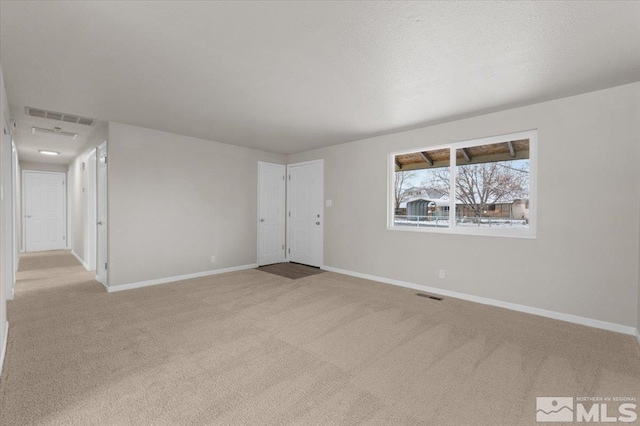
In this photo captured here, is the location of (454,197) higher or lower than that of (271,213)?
higher

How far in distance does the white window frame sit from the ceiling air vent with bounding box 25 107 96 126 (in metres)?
4.57

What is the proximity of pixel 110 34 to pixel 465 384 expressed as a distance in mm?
3517

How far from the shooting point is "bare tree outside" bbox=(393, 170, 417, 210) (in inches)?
185

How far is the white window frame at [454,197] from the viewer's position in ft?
11.2

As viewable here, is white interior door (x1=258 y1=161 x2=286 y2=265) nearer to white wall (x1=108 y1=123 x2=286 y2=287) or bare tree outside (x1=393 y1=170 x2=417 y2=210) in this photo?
white wall (x1=108 y1=123 x2=286 y2=287)

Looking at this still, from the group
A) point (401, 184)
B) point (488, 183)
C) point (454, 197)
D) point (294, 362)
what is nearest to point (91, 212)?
point (294, 362)

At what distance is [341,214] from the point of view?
5457mm

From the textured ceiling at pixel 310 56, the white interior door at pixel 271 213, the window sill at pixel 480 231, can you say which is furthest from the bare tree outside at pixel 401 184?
the white interior door at pixel 271 213

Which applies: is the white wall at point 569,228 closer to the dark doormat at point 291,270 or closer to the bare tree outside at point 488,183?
the bare tree outside at point 488,183

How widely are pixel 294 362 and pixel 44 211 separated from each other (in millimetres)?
9402

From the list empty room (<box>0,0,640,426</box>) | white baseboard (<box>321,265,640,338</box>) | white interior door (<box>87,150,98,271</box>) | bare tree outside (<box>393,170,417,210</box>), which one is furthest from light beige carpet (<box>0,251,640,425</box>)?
white interior door (<box>87,150,98,271</box>)

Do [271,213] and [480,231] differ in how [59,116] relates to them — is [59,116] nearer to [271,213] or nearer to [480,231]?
[271,213]

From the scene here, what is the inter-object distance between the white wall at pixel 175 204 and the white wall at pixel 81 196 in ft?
2.05

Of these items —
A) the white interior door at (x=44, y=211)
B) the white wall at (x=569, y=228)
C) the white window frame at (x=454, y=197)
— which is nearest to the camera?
the white wall at (x=569, y=228)
